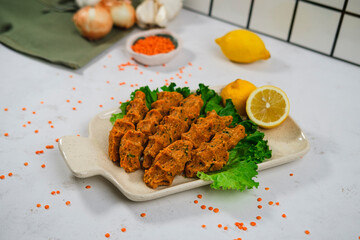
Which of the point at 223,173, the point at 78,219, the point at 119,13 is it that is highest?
the point at 119,13

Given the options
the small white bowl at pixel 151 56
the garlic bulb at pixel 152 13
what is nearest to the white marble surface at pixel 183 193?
the small white bowl at pixel 151 56

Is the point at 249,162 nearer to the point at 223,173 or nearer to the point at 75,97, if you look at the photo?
the point at 223,173

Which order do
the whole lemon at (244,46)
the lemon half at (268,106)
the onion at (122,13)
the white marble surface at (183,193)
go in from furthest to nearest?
the onion at (122,13), the whole lemon at (244,46), the lemon half at (268,106), the white marble surface at (183,193)

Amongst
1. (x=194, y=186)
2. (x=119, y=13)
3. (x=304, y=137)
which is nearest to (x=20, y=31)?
(x=119, y=13)

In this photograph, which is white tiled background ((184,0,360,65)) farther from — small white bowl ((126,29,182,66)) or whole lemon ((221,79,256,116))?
whole lemon ((221,79,256,116))

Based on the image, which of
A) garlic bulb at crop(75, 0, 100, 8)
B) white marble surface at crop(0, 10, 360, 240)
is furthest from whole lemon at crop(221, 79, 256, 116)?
garlic bulb at crop(75, 0, 100, 8)

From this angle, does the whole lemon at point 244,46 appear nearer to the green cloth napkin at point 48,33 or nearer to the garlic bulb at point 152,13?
the garlic bulb at point 152,13
